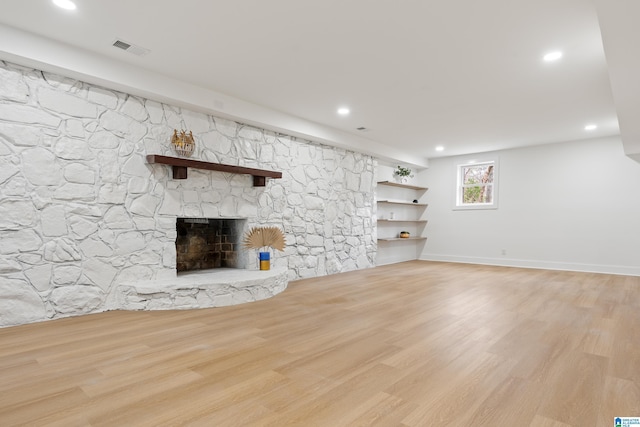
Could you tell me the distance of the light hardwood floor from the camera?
157cm

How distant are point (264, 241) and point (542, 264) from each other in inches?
219

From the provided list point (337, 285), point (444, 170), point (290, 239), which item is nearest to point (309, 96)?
point (290, 239)

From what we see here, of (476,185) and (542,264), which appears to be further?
(476,185)

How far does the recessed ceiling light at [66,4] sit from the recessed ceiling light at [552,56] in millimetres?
3891

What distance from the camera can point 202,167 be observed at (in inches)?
153

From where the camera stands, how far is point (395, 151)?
7172 millimetres

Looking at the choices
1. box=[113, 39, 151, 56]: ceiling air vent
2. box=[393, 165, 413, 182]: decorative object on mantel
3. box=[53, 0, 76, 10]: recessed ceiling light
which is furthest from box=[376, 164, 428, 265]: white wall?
box=[53, 0, 76, 10]: recessed ceiling light

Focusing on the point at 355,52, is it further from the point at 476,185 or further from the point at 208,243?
the point at 476,185

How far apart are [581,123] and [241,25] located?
5251mm

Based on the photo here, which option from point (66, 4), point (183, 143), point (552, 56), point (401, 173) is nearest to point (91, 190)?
point (183, 143)

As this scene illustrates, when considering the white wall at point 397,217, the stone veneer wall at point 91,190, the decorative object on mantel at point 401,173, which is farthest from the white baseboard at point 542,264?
the stone veneer wall at point 91,190

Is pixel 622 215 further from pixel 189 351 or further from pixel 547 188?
pixel 189 351

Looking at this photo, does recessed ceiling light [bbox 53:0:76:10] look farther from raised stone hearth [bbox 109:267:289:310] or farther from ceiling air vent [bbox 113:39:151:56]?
raised stone hearth [bbox 109:267:289:310]

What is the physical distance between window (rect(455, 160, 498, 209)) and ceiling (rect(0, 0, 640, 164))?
246 centimetres
